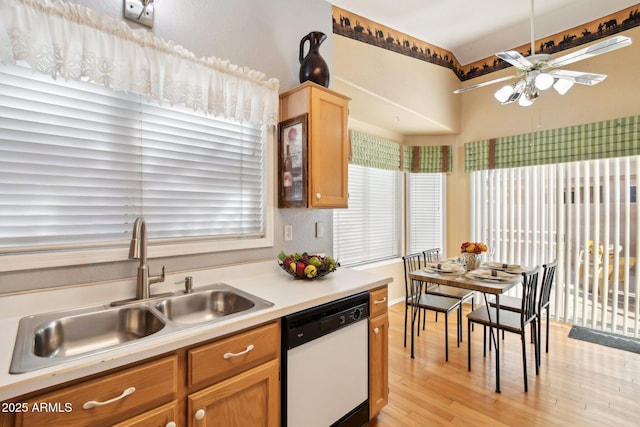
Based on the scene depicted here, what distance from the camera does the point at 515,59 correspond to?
2088 mm

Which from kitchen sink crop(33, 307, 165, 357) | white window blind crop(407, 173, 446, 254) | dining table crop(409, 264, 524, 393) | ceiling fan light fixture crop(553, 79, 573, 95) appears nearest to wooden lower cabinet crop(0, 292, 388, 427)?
kitchen sink crop(33, 307, 165, 357)

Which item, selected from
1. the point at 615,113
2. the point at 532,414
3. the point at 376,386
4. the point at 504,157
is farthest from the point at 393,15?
the point at 532,414

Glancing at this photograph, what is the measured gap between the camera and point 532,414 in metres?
1.97

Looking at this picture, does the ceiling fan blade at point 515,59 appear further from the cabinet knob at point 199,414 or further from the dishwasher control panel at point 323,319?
the cabinet knob at point 199,414

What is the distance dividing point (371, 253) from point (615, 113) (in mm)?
2969

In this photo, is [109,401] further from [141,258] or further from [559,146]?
[559,146]

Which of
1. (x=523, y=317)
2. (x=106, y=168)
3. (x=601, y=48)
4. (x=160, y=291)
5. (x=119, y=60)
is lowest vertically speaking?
(x=523, y=317)

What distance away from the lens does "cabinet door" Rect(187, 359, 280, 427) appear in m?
1.12

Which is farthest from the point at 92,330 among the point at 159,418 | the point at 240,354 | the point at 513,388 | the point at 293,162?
the point at 513,388

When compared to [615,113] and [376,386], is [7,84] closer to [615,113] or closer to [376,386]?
[376,386]

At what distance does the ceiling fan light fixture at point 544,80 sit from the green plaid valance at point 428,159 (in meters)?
2.20

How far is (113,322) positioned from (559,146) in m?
4.34

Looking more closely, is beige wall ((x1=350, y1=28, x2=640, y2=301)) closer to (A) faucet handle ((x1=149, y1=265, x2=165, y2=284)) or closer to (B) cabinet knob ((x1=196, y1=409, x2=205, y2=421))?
(A) faucet handle ((x1=149, y1=265, x2=165, y2=284))

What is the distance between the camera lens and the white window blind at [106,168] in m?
1.29
